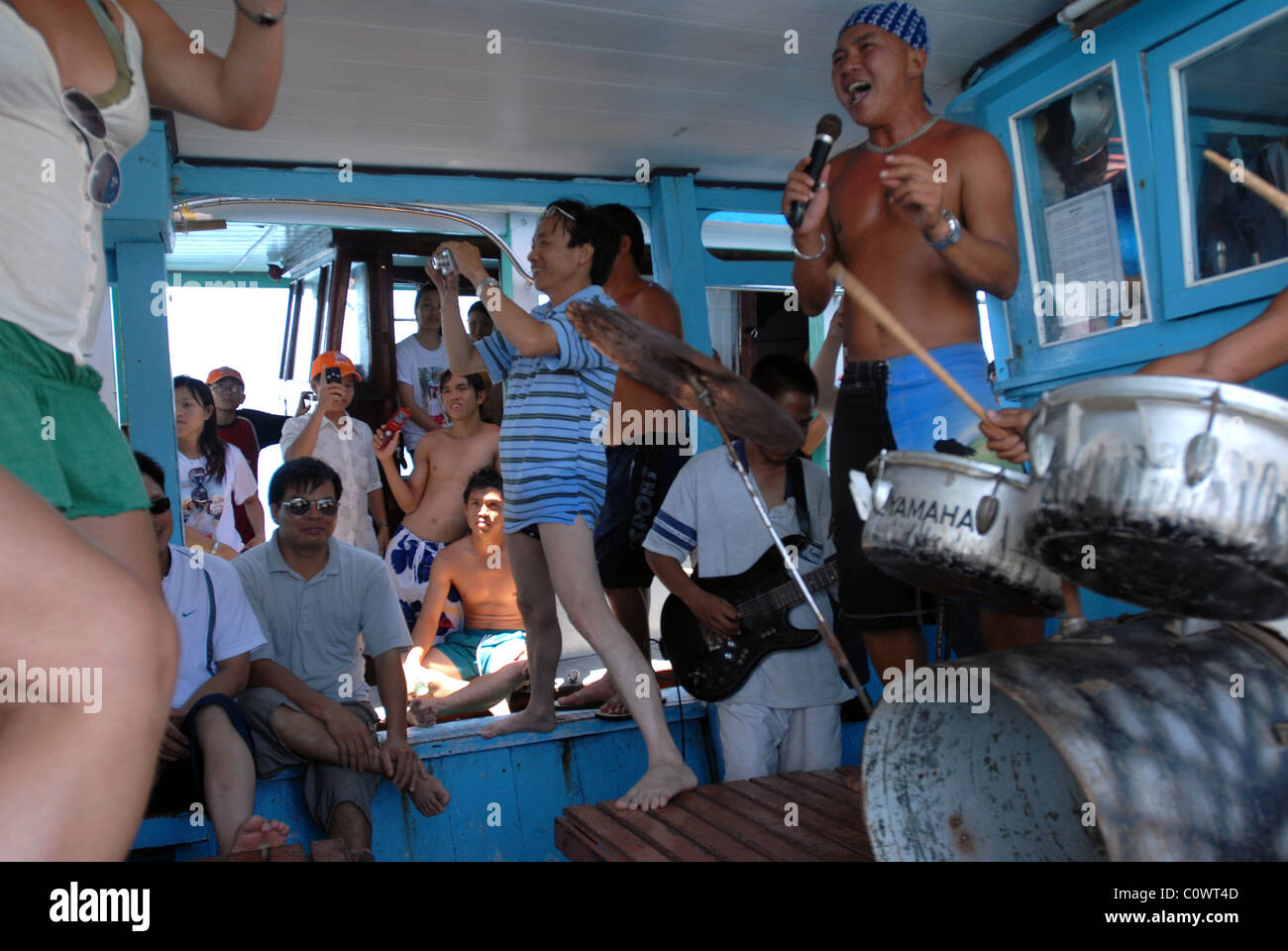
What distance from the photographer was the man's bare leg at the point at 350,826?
3.24m

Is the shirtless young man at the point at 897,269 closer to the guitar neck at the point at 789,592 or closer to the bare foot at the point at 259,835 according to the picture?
the guitar neck at the point at 789,592

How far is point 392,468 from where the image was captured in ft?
19.9

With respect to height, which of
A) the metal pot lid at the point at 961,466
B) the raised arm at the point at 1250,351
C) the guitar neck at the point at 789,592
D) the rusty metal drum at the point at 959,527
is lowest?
the guitar neck at the point at 789,592

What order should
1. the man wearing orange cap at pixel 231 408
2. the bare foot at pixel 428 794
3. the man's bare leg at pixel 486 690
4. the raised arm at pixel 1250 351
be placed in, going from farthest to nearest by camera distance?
the man wearing orange cap at pixel 231 408, the man's bare leg at pixel 486 690, the bare foot at pixel 428 794, the raised arm at pixel 1250 351

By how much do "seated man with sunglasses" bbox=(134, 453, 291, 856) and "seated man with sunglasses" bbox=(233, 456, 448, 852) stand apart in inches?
6.6

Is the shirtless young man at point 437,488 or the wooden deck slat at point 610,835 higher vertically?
the shirtless young man at point 437,488

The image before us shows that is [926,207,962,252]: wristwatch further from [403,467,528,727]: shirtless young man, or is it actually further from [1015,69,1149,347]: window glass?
[403,467,528,727]: shirtless young man

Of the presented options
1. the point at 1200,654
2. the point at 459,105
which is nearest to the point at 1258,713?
the point at 1200,654

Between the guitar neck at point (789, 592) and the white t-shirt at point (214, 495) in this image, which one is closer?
the guitar neck at point (789, 592)

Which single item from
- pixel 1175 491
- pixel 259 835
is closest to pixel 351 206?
pixel 259 835

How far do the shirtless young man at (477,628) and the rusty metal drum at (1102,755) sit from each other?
2.43 m

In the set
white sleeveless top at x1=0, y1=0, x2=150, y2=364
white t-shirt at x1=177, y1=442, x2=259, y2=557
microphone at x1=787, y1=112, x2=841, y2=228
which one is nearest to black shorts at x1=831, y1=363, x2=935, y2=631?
microphone at x1=787, y1=112, x2=841, y2=228

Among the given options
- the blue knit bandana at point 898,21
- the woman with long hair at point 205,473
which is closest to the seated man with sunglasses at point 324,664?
the woman with long hair at point 205,473

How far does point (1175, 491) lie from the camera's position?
1.47 m
